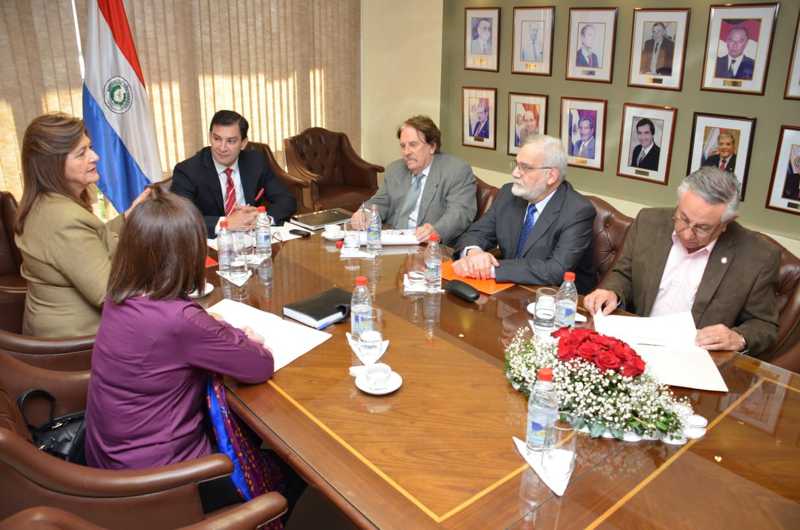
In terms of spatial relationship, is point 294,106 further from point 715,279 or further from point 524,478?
→ point 524,478

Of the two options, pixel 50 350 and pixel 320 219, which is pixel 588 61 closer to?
pixel 320 219

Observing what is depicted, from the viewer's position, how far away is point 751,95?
3.74 m

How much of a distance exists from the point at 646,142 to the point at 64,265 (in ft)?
12.0

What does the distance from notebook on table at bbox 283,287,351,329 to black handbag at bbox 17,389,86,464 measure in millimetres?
778

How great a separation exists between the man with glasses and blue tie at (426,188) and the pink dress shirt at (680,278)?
1.25m

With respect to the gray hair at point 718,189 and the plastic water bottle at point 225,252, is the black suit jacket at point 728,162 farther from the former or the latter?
the plastic water bottle at point 225,252

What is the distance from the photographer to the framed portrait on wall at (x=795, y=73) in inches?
137

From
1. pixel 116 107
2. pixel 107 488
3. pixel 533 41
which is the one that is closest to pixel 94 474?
pixel 107 488

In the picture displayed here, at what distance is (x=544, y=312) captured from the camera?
229 cm

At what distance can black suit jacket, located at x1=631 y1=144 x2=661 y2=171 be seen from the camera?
4.23 meters

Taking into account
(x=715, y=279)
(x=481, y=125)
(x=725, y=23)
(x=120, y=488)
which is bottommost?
(x=120, y=488)

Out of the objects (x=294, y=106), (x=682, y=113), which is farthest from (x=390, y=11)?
(x=682, y=113)

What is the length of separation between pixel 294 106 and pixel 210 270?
11.5 feet

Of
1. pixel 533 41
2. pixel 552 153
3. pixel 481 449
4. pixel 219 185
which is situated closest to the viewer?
pixel 481 449
